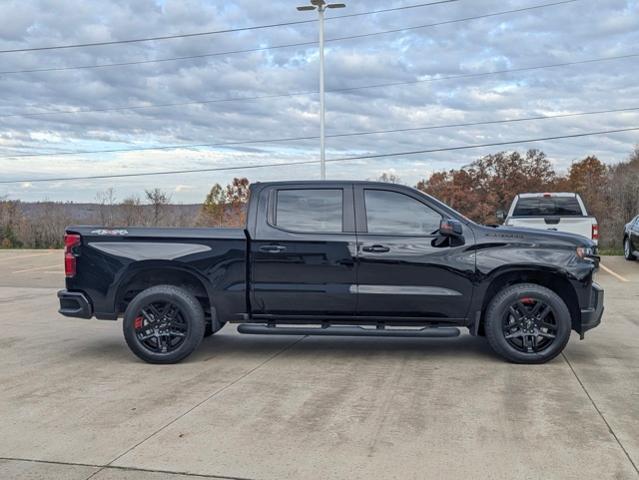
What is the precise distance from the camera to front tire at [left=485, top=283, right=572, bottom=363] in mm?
6289

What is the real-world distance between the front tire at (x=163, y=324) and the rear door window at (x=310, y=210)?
130 cm

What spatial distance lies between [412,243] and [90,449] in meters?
3.60

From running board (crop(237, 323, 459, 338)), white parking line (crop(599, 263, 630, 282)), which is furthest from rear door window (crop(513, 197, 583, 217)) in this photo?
running board (crop(237, 323, 459, 338))

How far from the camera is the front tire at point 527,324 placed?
6289mm

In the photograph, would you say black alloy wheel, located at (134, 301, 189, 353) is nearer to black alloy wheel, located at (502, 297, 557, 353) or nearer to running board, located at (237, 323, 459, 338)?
running board, located at (237, 323, 459, 338)

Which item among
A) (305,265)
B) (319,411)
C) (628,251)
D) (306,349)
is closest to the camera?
(319,411)

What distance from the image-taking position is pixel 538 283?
21.9 ft

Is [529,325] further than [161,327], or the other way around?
[161,327]

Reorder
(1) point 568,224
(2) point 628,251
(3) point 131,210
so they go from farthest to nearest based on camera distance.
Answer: (3) point 131,210, (2) point 628,251, (1) point 568,224

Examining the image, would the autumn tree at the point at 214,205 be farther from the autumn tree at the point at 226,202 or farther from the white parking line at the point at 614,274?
the white parking line at the point at 614,274

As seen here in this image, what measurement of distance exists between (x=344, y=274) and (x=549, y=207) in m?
8.19

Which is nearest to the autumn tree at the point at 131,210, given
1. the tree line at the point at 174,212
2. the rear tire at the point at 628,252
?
the tree line at the point at 174,212

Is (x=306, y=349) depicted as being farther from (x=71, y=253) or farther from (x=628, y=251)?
(x=628, y=251)

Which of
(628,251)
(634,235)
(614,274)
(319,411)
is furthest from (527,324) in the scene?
(628,251)
